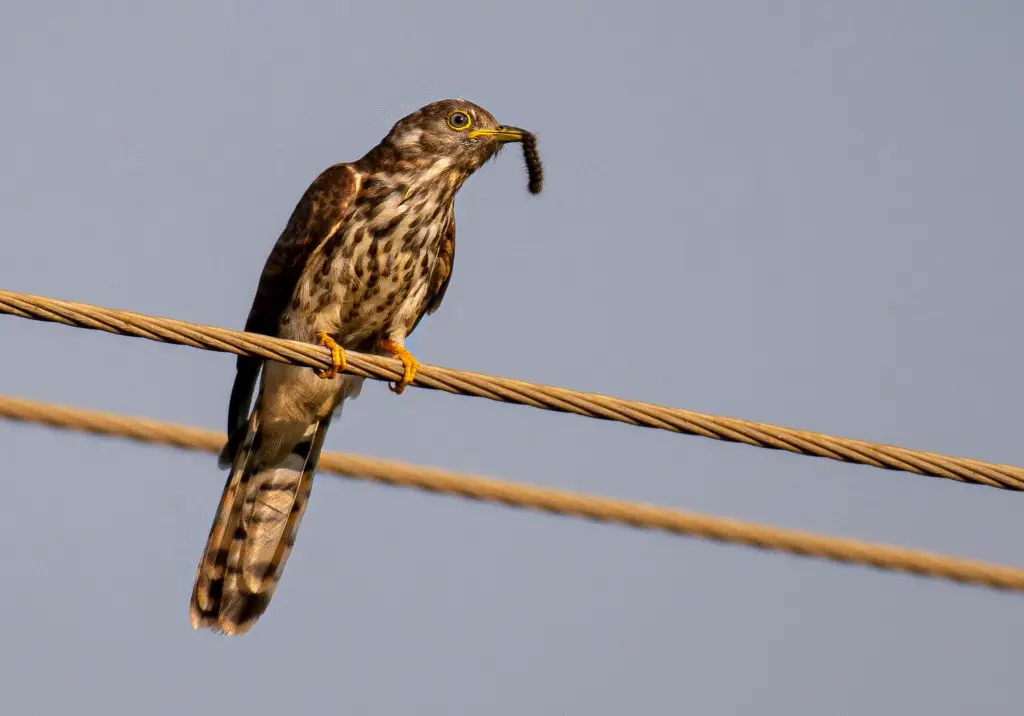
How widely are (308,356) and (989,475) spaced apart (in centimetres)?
231

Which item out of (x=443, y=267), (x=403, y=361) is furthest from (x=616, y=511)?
(x=443, y=267)

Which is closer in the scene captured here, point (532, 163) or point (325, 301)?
point (325, 301)

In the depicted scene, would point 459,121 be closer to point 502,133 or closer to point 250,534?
point 502,133

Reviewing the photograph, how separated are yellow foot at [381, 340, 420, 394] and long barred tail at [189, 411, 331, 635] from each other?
72cm

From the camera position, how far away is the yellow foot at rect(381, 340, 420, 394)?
5789 millimetres

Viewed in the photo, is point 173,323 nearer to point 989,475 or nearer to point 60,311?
point 60,311

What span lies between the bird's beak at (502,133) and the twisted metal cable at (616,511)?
1.84 meters

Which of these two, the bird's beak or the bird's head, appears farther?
the bird's beak

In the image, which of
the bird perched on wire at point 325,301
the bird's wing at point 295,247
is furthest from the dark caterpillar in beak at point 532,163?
the bird's wing at point 295,247

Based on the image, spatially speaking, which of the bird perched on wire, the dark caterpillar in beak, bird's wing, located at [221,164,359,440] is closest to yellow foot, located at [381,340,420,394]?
the bird perched on wire

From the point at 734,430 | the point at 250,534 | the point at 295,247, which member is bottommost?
the point at 250,534

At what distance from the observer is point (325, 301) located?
721 centimetres

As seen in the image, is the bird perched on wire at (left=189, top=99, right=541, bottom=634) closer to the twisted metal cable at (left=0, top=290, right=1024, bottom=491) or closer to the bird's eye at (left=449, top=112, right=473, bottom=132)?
the bird's eye at (left=449, top=112, right=473, bottom=132)

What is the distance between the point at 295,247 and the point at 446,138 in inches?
39.5
